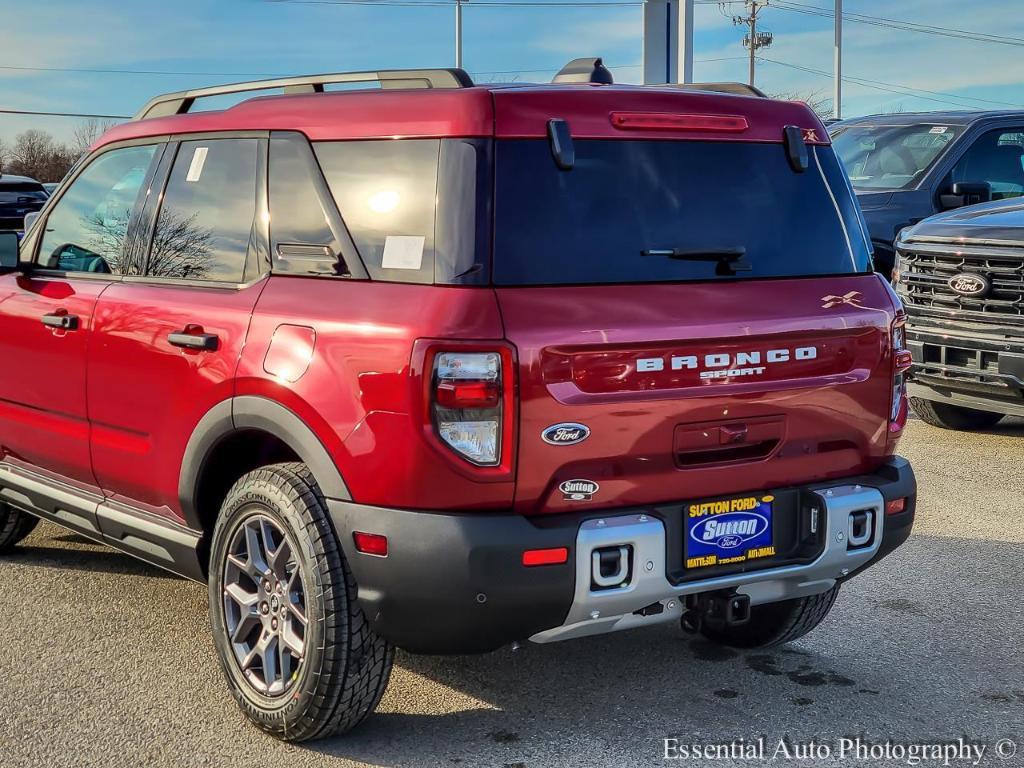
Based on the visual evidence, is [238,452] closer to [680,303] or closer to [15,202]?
[680,303]

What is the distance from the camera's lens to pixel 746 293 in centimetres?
370

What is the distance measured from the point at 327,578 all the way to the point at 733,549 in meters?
1.16

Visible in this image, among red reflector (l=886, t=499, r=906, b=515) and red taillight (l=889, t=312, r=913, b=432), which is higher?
red taillight (l=889, t=312, r=913, b=432)

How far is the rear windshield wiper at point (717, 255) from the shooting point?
3623mm

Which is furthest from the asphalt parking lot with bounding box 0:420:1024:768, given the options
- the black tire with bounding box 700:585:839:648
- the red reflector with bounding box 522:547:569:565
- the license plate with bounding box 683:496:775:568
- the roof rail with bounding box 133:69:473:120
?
the roof rail with bounding box 133:69:473:120

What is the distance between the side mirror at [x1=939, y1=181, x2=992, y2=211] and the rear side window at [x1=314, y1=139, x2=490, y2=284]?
6.93 metres

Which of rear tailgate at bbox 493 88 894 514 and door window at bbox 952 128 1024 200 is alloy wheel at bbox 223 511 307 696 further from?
door window at bbox 952 128 1024 200

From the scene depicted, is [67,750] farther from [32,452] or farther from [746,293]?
[746,293]

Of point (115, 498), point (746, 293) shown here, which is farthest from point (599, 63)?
point (115, 498)

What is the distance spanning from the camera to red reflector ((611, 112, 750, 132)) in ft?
11.9

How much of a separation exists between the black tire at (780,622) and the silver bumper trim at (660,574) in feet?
1.76

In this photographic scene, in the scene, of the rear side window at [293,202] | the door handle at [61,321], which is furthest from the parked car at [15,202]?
the rear side window at [293,202]

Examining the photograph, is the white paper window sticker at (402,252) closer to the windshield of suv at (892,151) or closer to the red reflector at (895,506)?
the red reflector at (895,506)

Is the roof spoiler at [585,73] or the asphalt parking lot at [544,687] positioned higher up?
the roof spoiler at [585,73]
